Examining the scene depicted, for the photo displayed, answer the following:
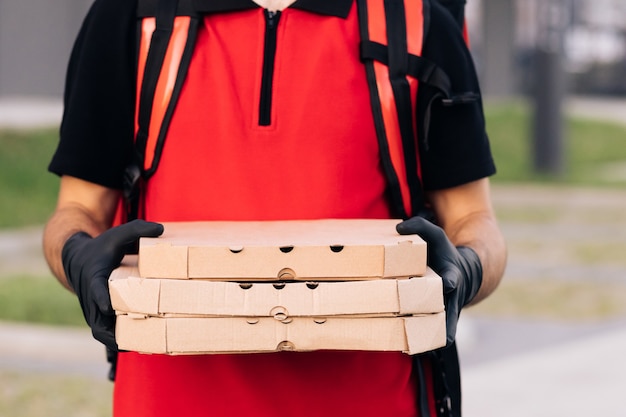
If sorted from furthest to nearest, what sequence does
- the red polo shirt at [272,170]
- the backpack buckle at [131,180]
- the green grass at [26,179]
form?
the green grass at [26,179] → the backpack buckle at [131,180] → the red polo shirt at [272,170]

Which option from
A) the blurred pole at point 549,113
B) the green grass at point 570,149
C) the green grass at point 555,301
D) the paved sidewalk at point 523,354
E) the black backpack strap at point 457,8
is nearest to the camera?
the black backpack strap at point 457,8

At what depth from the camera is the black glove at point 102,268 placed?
1867mm

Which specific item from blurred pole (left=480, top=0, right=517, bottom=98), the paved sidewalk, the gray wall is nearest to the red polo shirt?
the paved sidewalk

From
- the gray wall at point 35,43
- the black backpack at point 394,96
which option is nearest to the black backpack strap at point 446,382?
the black backpack at point 394,96

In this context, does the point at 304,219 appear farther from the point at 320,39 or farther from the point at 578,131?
the point at 578,131

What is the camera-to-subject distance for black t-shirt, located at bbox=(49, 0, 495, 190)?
2205 millimetres

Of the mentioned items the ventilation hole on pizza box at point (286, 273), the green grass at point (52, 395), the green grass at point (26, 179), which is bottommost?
the green grass at point (52, 395)

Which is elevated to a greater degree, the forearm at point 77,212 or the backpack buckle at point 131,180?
the backpack buckle at point 131,180

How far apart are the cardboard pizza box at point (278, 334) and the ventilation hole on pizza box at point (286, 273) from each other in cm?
7

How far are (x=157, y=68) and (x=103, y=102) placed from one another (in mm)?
138

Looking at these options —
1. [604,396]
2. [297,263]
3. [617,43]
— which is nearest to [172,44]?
[297,263]

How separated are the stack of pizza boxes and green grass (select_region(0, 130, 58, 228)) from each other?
11.1 metres

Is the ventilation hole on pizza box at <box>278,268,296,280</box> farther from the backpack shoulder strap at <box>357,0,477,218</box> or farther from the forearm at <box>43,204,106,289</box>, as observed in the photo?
the forearm at <box>43,204,106,289</box>

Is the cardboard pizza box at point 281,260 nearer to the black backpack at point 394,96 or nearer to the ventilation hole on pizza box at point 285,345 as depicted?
the ventilation hole on pizza box at point 285,345
